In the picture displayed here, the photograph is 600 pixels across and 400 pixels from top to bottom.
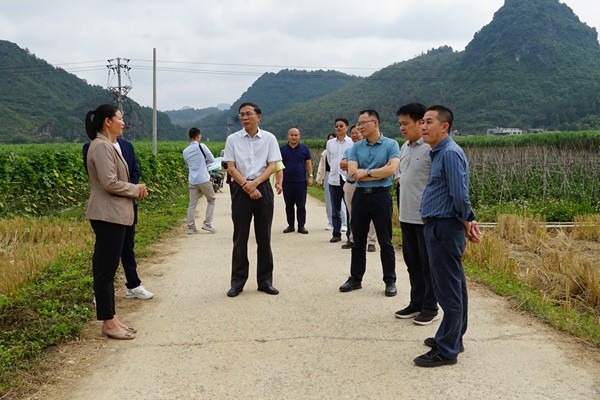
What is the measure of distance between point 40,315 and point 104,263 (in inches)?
35.9

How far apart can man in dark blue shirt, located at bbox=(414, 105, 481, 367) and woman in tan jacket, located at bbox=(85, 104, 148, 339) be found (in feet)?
7.81

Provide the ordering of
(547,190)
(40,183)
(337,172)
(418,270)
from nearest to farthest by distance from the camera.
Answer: (418,270), (337,172), (40,183), (547,190)

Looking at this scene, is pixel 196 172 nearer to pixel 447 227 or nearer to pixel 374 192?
pixel 374 192

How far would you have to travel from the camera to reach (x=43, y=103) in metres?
66.9

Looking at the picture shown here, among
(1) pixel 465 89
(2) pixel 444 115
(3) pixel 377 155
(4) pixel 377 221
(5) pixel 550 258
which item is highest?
(1) pixel 465 89

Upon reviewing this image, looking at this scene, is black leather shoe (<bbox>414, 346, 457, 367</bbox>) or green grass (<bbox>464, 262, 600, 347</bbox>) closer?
black leather shoe (<bbox>414, 346, 457, 367</bbox>)

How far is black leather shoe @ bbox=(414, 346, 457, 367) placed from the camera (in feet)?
12.6

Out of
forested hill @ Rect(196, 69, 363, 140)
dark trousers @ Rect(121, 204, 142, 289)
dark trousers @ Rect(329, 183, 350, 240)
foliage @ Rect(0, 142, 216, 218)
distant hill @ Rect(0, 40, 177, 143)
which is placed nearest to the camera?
dark trousers @ Rect(121, 204, 142, 289)

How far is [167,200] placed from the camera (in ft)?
52.5

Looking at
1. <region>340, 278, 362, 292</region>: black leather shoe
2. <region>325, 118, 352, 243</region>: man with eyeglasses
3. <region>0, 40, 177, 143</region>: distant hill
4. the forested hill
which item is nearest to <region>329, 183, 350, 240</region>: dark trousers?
<region>325, 118, 352, 243</region>: man with eyeglasses

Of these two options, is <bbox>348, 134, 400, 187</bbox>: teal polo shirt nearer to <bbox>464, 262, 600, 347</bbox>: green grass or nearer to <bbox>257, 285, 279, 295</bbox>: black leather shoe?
<bbox>257, 285, 279, 295</bbox>: black leather shoe

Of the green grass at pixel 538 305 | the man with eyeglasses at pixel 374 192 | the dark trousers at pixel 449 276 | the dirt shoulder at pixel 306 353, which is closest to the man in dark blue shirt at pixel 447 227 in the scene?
the dark trousers at pixel 449 276

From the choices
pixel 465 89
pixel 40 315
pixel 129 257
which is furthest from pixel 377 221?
pixel 465 89

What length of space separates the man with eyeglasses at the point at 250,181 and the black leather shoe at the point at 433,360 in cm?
224
